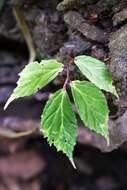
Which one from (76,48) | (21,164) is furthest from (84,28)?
(21,164)

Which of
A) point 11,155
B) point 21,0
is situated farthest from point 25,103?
point 21,0

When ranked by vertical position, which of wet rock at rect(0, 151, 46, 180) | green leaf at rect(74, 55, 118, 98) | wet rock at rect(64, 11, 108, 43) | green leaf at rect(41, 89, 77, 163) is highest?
wet rock at rect(64, 11, 108, 43)

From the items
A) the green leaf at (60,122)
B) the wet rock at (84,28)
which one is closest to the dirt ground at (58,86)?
the wet rock at (84,28)

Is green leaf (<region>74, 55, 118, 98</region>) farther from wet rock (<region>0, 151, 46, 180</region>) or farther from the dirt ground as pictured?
wet rock (<region>0, 151, 46, 180</region>)

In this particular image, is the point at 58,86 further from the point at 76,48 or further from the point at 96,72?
the point at 96,72

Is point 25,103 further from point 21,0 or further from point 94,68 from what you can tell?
point 94,68

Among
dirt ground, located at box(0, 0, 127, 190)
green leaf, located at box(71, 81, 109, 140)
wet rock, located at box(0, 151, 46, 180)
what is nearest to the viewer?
green leaf, located at box(71, 81, 109, 140)

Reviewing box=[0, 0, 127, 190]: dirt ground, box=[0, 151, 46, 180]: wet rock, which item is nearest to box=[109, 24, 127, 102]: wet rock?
box=[0, 0, 127, 190]: dirt ground

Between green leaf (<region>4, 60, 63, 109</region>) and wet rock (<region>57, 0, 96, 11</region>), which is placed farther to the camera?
wet rock (<region>57, 0, 96, 11</region>)
